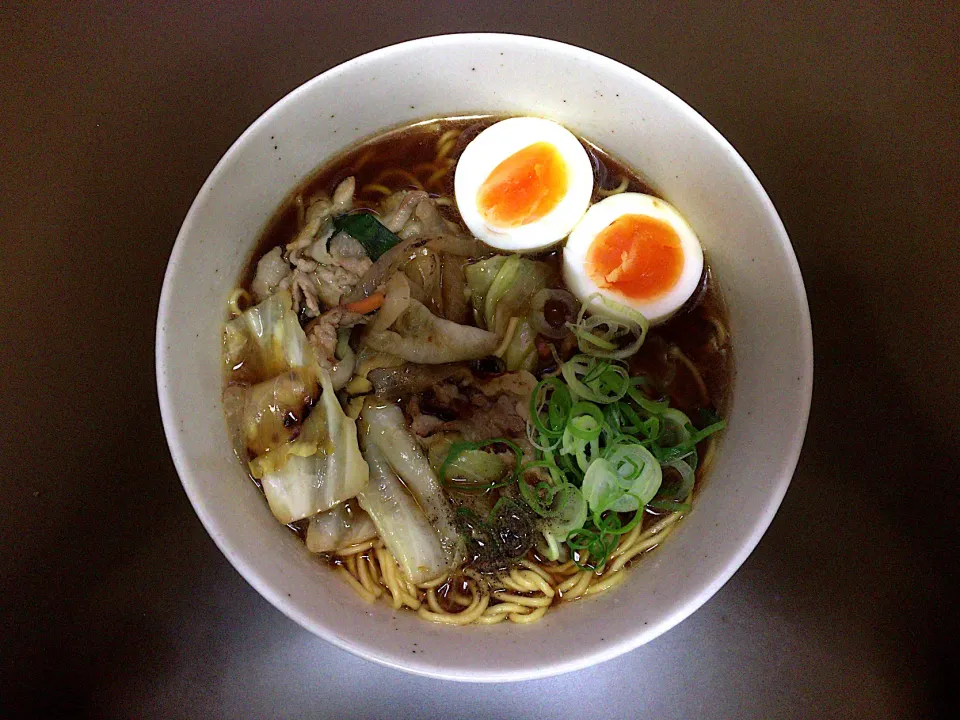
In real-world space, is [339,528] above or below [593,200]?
below

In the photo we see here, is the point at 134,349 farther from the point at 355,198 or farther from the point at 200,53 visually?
the point at 200,53

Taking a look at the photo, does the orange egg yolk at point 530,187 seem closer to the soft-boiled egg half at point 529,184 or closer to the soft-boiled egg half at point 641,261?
the soft-boiled egg half at point 529,184

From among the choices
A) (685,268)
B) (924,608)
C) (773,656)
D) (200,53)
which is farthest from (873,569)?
(200,53)

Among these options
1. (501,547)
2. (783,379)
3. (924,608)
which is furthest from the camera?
(924,608)


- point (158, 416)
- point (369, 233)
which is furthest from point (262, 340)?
point (158, 416)

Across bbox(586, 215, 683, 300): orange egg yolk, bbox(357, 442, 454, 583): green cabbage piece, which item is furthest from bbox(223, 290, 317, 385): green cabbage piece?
bbox(586, 215, 683, 300): orange egg yolk

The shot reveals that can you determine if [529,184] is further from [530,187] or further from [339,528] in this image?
[339,528]
